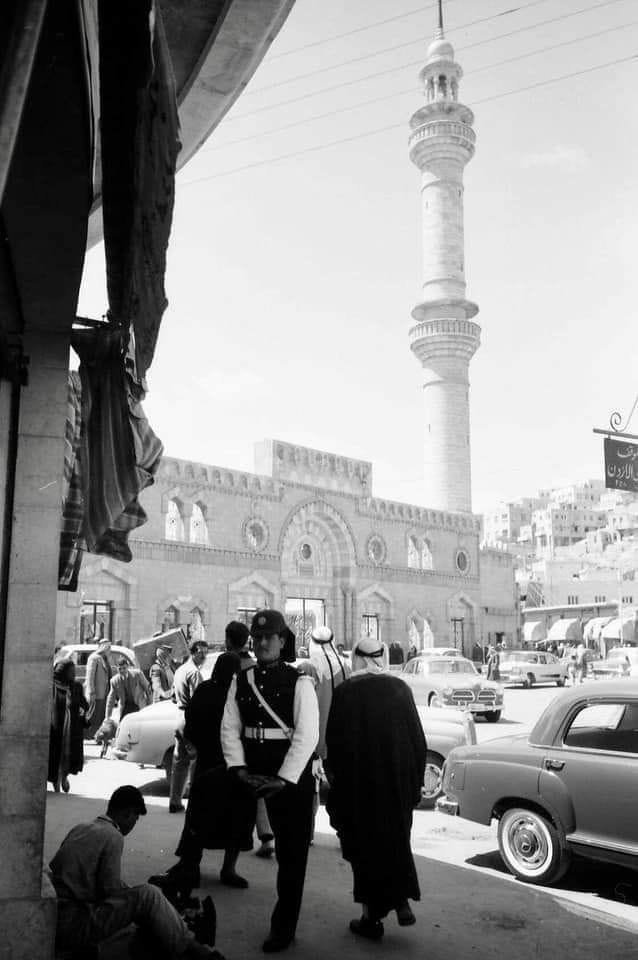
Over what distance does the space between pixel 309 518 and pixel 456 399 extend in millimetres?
12254

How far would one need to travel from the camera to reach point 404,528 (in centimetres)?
3494

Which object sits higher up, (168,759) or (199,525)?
(199,525)

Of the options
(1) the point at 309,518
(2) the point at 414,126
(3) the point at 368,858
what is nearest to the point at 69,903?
(3) the point at 368,858

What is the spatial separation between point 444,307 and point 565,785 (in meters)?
36.3

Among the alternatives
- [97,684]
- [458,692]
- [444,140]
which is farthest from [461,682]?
[444,140]

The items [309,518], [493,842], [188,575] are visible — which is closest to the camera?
[493,842]

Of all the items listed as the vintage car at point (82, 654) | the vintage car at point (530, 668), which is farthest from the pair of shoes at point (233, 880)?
the vintage car at point (530, 668)

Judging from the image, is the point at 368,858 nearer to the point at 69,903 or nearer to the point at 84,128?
the point at 69,903

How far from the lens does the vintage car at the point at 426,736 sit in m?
8.56

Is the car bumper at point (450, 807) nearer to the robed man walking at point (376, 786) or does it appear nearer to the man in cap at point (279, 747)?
the robed man walking at point (376, 786)

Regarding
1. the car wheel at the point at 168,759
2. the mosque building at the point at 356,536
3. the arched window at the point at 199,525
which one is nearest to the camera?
the car wheel at the point at 168,759

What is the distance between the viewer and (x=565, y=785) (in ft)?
18.4

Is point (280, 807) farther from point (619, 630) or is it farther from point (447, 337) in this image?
point (619, 630)

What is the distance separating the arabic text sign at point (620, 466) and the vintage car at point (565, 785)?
383 inches
